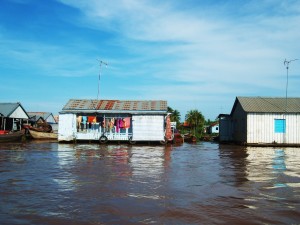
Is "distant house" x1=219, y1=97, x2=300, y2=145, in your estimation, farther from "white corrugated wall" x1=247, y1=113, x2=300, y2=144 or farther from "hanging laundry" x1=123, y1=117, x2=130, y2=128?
"hanging laundry" x1=123, y1=117, x2=130, y2=128

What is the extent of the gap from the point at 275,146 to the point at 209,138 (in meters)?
14.9

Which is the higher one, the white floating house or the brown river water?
the white floating house

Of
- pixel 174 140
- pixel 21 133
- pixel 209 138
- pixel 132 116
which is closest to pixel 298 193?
pixel 132 116

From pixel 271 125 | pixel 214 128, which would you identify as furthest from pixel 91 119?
pixel 214 128

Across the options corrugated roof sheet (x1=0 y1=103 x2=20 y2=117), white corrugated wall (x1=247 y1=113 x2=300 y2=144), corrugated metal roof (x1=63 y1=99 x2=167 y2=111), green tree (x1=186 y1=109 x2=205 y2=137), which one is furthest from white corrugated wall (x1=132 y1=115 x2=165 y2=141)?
green tree (x1=186 y1=109 x2=205 y2=137)

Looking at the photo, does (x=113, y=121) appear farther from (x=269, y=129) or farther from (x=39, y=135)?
(x=269, y=129)

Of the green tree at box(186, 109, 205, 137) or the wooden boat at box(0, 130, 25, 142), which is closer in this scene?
the wooden boat at box(0, 130, 25, 142)

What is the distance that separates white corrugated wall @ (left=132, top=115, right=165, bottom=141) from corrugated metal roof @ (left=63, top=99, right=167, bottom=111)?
781mm

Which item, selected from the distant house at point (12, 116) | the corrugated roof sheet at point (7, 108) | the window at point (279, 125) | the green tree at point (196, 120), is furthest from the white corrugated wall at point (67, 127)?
the green tree at point (196, 120)

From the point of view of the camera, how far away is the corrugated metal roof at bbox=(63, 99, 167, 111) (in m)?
29.1

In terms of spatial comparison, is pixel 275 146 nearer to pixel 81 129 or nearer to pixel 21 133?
pixel 81 129

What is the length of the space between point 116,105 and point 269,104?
13.9m

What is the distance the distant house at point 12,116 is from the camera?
1638 inches

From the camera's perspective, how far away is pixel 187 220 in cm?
585
